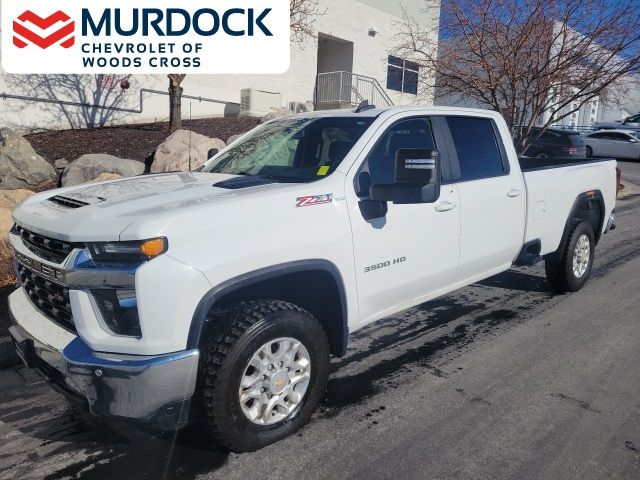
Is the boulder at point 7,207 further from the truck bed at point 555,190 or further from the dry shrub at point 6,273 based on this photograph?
the truck bed at point 555,190

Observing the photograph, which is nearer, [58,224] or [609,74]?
[58,224]

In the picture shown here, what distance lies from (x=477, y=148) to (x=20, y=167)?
8.16 meters

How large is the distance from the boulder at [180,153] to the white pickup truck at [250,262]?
209 inches

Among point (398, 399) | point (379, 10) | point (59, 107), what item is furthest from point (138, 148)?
point (379, 10)

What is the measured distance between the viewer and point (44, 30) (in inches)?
533

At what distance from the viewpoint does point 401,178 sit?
123 inches

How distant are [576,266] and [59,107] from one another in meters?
13.6

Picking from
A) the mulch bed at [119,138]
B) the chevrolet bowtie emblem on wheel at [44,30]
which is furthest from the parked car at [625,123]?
the chevrolet bowtie emblem on wheel at [44,30]

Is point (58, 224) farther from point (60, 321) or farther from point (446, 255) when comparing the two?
point (446, 255)

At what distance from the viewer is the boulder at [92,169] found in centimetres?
937

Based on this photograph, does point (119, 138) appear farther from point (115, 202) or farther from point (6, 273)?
point (115, 202)

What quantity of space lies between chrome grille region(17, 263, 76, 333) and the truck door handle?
2.43 m

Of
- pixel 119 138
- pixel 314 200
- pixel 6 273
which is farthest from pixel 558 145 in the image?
pixel 314 200

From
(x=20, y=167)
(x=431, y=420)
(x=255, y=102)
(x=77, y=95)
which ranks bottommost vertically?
(x=431, y=420)
